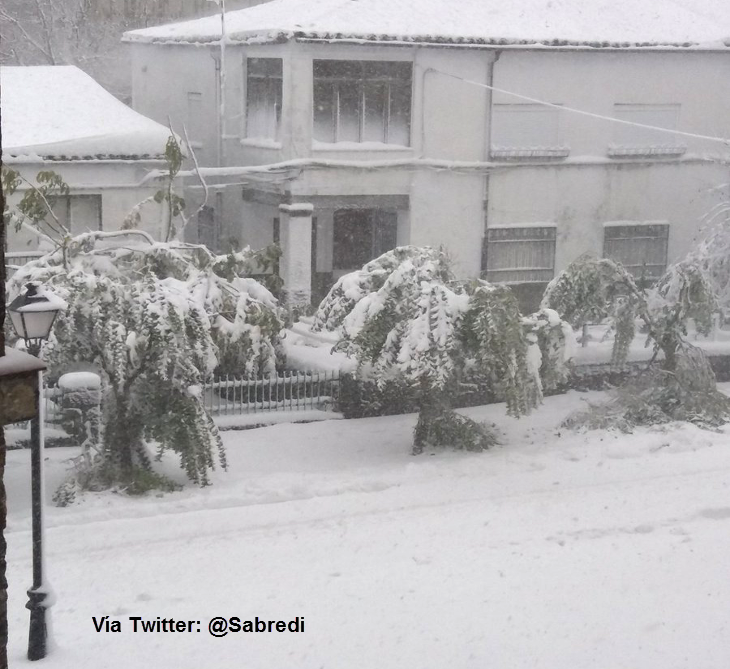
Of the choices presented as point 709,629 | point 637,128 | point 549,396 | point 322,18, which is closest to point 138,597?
point 709,629

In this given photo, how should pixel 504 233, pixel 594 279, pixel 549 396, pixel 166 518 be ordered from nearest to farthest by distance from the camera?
pixel 166 518, pixel 594 279, pixel 549 396, pixel 504 233

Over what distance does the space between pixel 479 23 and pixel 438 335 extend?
11479mm

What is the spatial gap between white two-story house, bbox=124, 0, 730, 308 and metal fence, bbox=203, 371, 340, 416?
597cm

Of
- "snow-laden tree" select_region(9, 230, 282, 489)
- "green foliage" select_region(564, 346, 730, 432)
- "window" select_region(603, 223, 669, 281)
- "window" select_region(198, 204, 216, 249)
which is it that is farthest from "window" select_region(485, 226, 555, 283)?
"snow-laden tree" select_region(9, 230, 282, 489)

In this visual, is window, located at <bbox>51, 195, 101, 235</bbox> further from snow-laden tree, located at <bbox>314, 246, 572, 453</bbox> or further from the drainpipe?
snow-laden tree, located at <bbox>314, 246, 572, 453</bbox>

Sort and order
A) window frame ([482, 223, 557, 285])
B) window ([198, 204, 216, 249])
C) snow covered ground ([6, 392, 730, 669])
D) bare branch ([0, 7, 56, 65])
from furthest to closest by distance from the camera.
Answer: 1. bare branch ([0, 7, 56, 65])
2. window ([198, 204, 216, 249])
3. window frame ([482, 223, 557, 285])
4. snow covered ground ([6, 392, 730, 669])

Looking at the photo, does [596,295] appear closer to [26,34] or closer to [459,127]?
[459,127]

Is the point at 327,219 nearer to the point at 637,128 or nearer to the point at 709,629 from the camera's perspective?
the point at 637,128

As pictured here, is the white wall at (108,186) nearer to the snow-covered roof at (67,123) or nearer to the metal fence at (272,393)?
the snow-covered roof at (67,123)

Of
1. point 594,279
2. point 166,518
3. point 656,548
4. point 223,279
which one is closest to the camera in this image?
point 656,548

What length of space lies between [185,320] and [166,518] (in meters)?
2.07

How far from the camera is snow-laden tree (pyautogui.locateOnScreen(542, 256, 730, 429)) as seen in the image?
1468cm

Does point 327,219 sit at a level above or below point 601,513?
above

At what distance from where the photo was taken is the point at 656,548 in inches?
404
